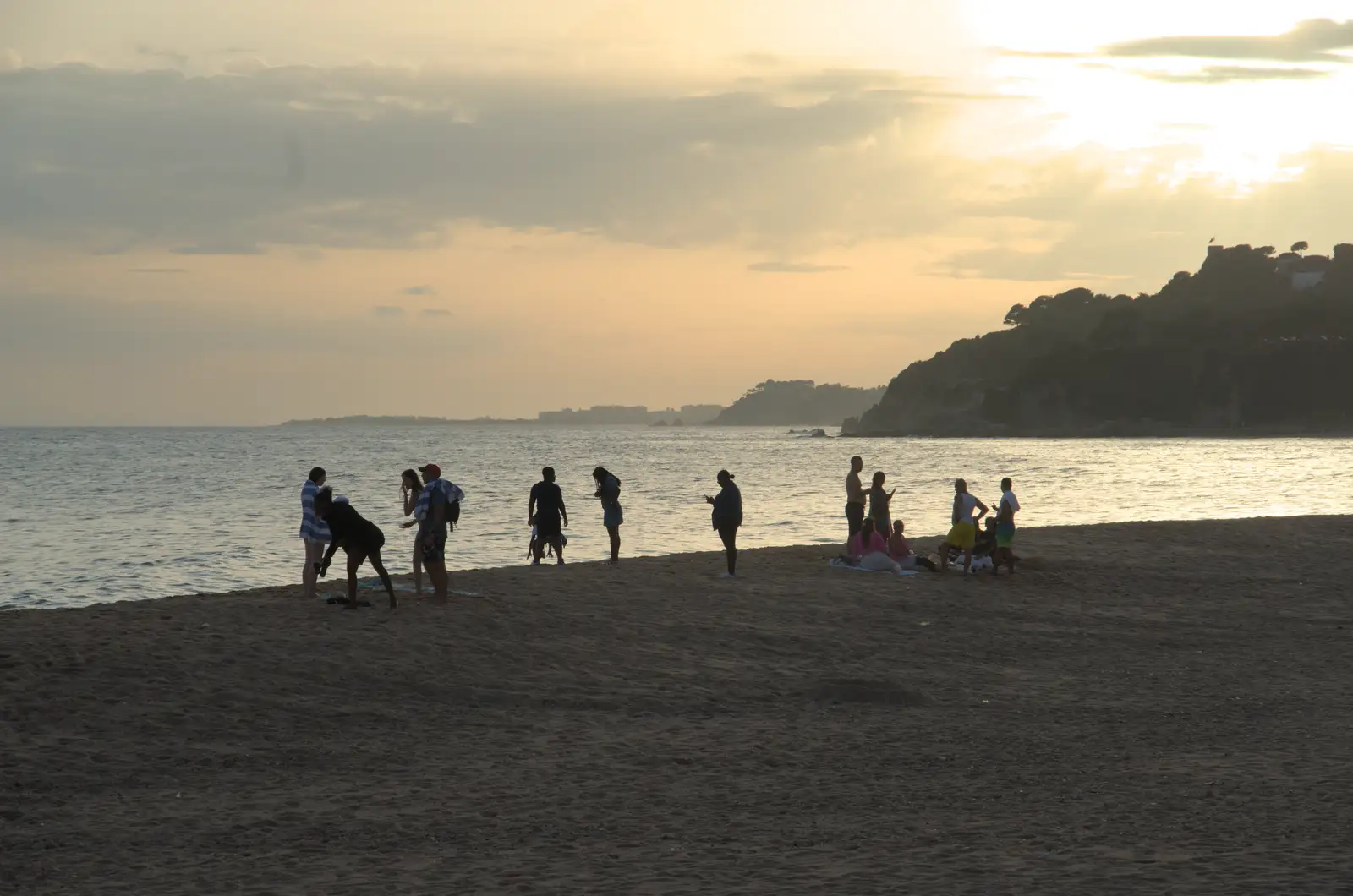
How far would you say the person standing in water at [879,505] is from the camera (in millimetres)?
21766

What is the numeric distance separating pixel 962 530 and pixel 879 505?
149cm

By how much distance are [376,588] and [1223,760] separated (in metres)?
11.4

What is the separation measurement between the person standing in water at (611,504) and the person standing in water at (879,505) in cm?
426

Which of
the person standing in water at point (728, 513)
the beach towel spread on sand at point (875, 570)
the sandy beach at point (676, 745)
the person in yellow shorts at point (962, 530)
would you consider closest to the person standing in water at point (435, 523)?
the sandy beach at point (676, 745)

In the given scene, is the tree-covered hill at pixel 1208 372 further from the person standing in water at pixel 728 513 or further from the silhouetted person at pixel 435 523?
the silhouetted person at pixel 435 523

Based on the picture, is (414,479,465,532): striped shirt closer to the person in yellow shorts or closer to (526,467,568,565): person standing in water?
(526,467,568,565): person standing in water

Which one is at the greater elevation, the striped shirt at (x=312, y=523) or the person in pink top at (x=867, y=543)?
the striped shirt at (x=312, y=523)

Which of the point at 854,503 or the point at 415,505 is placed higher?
the point at 415,505

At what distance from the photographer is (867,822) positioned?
8.62 m

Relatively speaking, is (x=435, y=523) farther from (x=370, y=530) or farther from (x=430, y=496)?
(x=370, y=530)

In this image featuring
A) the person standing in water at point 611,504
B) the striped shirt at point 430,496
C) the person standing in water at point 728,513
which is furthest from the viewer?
the person standing in water at point 611,504

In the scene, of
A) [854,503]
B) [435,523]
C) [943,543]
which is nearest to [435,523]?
[435,523]

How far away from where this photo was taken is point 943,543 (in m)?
21.9

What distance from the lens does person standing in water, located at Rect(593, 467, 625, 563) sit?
21.0 m
